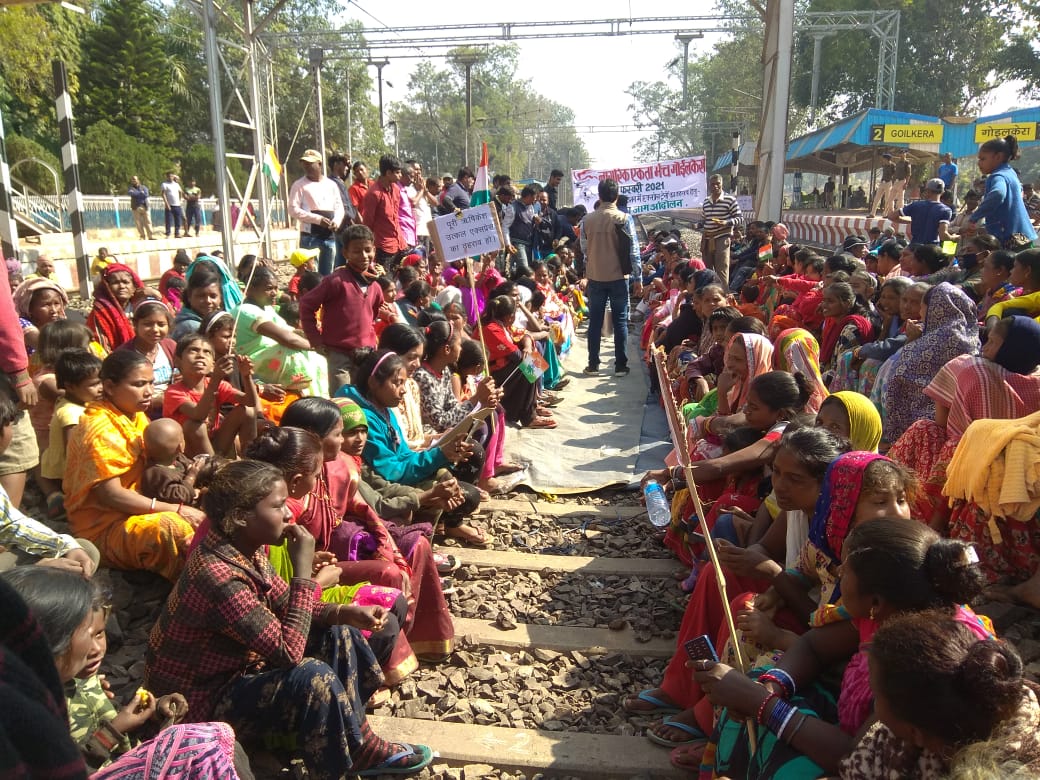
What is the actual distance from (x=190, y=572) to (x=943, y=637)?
1936 millimetres

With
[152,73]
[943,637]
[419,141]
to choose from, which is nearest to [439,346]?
[943,637]

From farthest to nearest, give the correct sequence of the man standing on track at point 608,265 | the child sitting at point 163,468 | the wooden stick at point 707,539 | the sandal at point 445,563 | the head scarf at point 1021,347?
the man standing on track at point 608,265
the sandal at point 445,563
the head scarf at point 1021,347
the child sitting at point 163,468
the wooden stick at point 707,539

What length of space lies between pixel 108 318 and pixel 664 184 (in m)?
8.81

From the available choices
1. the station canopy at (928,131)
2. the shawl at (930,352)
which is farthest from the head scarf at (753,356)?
the station canopy at (928,131)

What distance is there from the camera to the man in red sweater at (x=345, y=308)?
499 cm

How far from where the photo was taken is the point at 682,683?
284cm

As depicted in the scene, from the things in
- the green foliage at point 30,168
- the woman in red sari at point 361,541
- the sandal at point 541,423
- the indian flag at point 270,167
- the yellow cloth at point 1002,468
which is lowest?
the sandal at point 541,423

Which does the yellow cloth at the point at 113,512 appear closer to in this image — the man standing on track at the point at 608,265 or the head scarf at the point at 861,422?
the head scarf at the point at 861,422

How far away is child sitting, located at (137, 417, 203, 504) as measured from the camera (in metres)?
3.26

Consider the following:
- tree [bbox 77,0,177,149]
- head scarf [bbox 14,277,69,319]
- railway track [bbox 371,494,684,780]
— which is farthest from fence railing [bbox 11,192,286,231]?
railway track [bbox 371,494,684,780]

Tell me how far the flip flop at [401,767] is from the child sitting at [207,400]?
2023mm

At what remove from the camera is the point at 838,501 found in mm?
2404

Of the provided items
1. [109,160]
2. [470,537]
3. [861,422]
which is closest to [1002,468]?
[861,422]

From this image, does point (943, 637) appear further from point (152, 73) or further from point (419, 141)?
point (419, 141)
